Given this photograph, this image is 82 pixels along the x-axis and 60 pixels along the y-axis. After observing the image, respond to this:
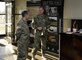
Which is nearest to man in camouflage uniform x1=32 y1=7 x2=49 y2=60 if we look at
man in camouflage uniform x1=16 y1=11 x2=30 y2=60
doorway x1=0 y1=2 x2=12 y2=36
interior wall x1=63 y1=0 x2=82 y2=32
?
interior wall x1=63 y1=0 x2=82 y2=32

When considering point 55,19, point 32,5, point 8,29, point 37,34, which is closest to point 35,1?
point 32,5

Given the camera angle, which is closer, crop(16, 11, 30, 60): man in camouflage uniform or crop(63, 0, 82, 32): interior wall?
crop(16, 11, 30, 60): man in camouflage uniform

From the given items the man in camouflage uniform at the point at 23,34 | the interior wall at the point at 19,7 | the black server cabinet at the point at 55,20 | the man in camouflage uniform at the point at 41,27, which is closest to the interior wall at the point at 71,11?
Result: the black server cabinet at the point at 55,20

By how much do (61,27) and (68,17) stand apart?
46 centimetres

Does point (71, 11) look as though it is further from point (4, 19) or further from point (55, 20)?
point (4, 19)

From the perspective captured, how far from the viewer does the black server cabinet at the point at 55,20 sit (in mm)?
7465

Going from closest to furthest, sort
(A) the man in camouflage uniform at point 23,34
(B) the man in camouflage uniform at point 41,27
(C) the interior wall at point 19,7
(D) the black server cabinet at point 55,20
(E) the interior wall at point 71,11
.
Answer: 1. (A) the man in camouflage uniform at point 23,34
2. (B) the man in camouflage uniform at point 41,27
3. (E) the interior wall at point 71,11
4. (D) the black server cabinet at point 55,20
5. (C) the interior wall at point 19,7

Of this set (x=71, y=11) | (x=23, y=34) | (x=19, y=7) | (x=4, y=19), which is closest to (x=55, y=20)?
(x=71, y=11)

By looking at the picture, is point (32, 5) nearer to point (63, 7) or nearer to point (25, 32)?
point (63, 7)

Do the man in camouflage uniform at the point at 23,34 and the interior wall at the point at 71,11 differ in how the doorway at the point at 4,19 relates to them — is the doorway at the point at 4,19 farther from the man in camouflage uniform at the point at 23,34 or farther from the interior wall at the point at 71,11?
the man in camouflage uniform at the point at 23,34

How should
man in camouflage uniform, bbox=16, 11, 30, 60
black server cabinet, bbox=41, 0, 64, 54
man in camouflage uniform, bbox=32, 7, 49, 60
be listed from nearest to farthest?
man in camouflage uniform, bbox=16, 11, 30, 60 < man in camouflage uniform, bbox=32, 7, 49, 60 < black server cabinet, bbox=41, 0, 64, 54

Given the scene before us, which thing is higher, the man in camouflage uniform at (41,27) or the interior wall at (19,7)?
the interior wall at (19,7)

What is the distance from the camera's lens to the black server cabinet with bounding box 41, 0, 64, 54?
746cm

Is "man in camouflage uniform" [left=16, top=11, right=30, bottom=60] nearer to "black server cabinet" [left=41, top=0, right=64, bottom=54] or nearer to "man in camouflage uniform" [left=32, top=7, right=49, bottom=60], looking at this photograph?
"man in camouflage uniform" [left=32, top=7, right=49, bottom=60]
